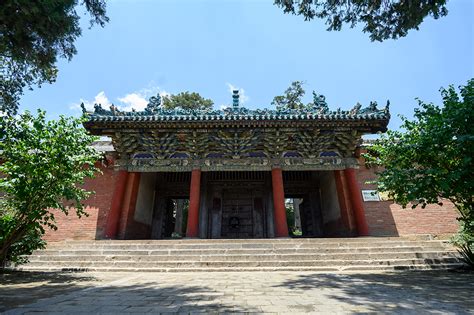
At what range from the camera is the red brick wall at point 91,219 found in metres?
10.3

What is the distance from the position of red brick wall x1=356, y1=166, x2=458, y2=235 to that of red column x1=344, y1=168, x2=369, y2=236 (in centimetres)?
71

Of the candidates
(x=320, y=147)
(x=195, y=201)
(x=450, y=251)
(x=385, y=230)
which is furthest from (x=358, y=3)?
(x=385, y=230)

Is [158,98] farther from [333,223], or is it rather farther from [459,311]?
[459,311]

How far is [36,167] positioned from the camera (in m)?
4.62

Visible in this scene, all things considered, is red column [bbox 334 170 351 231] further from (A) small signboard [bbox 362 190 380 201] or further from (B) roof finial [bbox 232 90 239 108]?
(B) roof finial [bbox 232 90 239 108]

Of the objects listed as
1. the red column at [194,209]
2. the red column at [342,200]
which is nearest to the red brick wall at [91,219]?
the red column at [194,209]

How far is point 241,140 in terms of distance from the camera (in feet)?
35.4

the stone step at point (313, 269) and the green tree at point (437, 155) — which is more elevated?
the green tree at point (437, 155)

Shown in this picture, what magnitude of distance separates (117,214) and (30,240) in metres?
3.59

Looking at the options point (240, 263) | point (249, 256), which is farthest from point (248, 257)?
point (240, 263)

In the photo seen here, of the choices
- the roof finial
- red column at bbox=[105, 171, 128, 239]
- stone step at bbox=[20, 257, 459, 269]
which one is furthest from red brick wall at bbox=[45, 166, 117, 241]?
the roof finial

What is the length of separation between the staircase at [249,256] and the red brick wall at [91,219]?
6.86ft

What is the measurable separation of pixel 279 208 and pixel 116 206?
20.9 ft

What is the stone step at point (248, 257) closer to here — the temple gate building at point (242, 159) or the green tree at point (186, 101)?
the temple gate building at point (242, 159)
